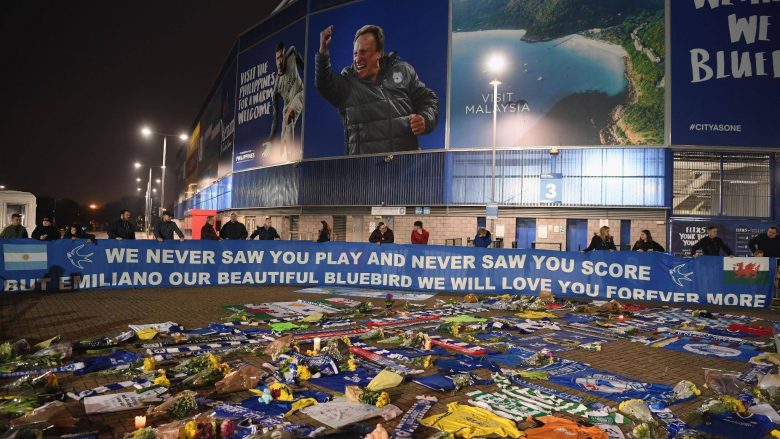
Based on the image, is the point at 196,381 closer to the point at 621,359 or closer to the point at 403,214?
the point at 621,359

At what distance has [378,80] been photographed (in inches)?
1187

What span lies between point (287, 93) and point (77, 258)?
24236 millimetres

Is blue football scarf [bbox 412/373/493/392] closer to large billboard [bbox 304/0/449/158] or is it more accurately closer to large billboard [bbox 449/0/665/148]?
large billboard [bbox 449/0/665/148]

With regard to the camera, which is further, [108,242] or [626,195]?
[626,195]

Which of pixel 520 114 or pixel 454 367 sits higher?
pixel 520 114

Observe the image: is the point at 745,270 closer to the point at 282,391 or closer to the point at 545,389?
the point at 545,389

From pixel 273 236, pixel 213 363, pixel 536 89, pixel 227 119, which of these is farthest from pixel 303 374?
pixel 227 119

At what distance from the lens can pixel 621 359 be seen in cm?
749

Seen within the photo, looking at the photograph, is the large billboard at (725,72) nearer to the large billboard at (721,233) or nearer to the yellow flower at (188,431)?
the large billboard at (721,233)

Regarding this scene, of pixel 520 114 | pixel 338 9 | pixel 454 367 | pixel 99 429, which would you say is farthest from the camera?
pixel 338 9

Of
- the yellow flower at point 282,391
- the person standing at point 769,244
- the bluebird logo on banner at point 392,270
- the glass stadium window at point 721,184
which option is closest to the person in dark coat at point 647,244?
the bluebird logo on banner at point 392,270

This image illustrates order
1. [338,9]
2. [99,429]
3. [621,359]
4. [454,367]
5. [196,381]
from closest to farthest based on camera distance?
[99,429] → [196,381] → [454,367] → [621,359] → [338,9]

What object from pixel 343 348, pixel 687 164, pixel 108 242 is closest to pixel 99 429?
pixel 343 348

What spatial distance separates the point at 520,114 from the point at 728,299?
49.6 feet
